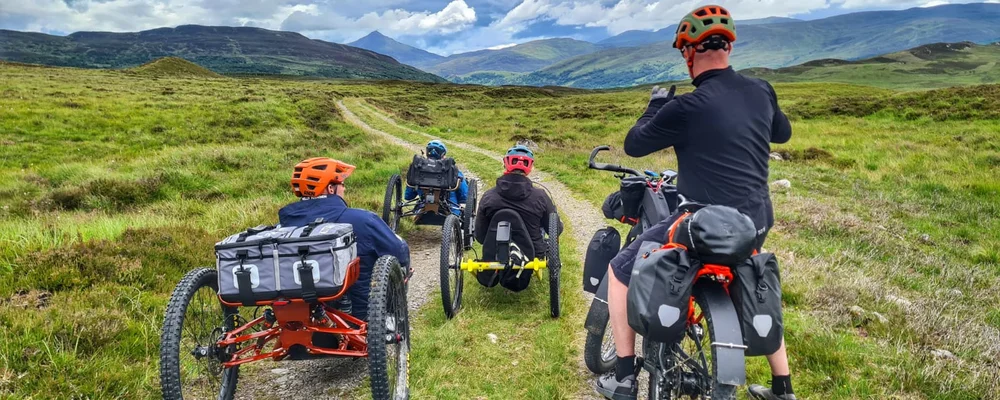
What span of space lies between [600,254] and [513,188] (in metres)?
2.28

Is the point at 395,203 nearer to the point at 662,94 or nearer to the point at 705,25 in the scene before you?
the point at 662,94

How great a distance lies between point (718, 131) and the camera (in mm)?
2896

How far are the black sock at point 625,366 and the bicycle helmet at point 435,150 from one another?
6749mm

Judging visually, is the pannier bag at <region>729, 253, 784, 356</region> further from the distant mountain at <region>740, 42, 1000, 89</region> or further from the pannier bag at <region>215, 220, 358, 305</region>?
the distant mountain at <region>740, 42, 1000, 89</region>

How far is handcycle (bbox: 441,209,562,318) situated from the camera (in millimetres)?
5805

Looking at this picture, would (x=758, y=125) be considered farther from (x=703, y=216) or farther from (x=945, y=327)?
(x=945, y=327)

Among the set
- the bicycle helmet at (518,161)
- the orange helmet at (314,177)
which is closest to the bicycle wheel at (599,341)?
the orange helmet at (314,177)

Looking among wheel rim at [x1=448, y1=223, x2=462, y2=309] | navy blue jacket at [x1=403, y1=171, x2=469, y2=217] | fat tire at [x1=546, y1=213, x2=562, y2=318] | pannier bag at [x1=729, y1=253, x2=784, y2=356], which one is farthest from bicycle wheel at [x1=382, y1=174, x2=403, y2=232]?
pannier bag at [x1=729, y1=253, x2=784, y2=356]

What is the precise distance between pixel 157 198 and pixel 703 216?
13.1 meters

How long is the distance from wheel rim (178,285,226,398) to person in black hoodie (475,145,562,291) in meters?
3.12

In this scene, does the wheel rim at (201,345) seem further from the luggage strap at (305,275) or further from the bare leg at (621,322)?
the bare leg at (621,322)

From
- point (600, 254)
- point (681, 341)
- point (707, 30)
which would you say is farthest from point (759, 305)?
point (600, 254)

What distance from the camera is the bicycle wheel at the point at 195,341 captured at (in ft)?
10.2

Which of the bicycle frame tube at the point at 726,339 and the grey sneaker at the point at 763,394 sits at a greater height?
the bicycle frame tube at the point at 726,339
